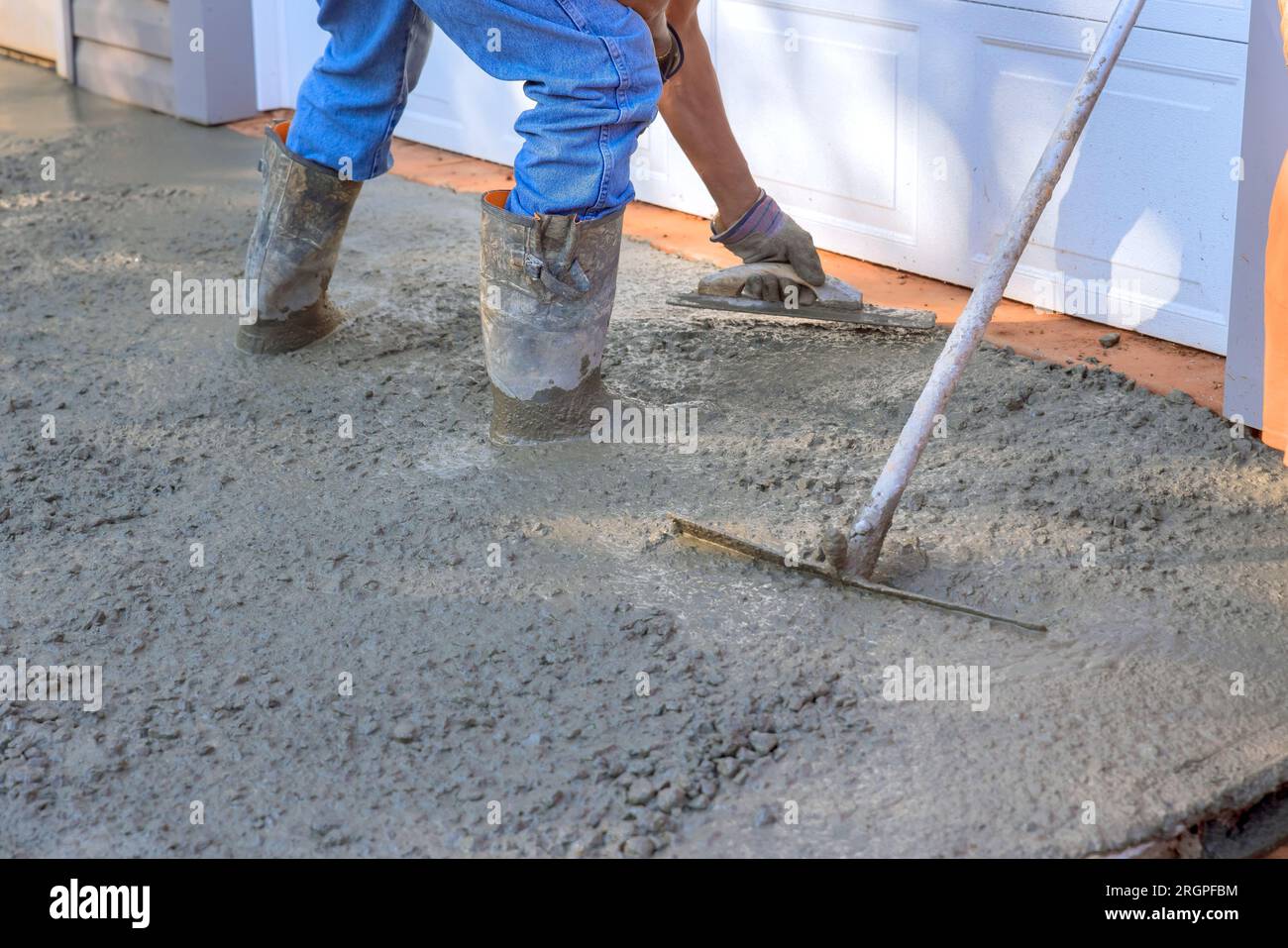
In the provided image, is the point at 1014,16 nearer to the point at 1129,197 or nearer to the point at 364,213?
the point at 1129,197

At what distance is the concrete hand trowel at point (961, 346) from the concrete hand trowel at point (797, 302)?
2.76 ft

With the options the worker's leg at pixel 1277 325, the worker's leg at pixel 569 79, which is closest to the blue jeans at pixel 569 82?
the worker's leg at pixel 569 79

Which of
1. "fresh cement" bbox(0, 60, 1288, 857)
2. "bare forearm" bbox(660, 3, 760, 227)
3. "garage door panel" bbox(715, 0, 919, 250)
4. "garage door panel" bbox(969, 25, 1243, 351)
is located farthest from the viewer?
"garage door panel" bbox(715, 0, 919, 250)

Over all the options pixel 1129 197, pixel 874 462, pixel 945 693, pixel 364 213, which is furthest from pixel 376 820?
pixel 364 213

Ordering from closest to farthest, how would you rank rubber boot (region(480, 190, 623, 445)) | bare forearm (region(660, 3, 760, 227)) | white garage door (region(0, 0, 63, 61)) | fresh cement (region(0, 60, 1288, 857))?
fresh cement (region(0, 60, 1288, 857))
rubber boot (region(480, 190, 623, 445))
bare forearm (region(660, 3, 760, 227))
white garage door (region(0, 0, 63, 61))

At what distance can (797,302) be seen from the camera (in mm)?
2709

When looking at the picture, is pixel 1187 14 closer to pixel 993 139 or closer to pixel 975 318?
pixel 993 139

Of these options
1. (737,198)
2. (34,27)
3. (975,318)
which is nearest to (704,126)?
(737,198)

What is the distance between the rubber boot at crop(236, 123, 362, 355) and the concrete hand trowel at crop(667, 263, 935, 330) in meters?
0.66

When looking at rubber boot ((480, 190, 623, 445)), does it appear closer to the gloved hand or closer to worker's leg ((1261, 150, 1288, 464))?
the gloved hand

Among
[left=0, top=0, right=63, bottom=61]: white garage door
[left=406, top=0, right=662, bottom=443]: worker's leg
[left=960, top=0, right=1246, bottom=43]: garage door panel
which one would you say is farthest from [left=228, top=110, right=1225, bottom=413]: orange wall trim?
[left=0, top=0, right=63, bottom=61]: white garage door

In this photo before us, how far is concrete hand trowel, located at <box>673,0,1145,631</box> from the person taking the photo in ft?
5.87

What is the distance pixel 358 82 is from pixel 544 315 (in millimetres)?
625

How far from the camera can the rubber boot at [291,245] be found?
8.04 feet
